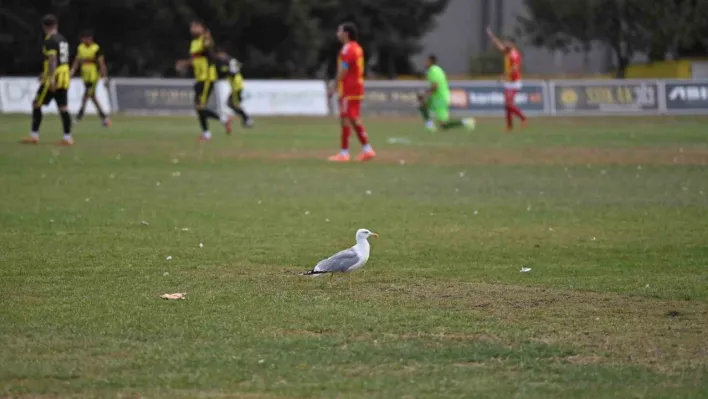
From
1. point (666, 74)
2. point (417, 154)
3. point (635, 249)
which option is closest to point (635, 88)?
point (666, 74)

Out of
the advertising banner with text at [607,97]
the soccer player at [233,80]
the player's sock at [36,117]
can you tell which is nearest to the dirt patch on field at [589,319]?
the player's sock at [36,117]

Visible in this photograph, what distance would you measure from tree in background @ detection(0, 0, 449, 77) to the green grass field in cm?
3458

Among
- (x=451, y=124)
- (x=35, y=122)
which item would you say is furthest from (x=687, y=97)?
(x=35, y=122)

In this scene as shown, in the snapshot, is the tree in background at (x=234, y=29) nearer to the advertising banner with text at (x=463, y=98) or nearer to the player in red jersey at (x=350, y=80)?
the advertising banner with text at (x=463, y=98)

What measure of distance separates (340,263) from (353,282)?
0.75 metres

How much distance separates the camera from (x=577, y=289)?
931cm

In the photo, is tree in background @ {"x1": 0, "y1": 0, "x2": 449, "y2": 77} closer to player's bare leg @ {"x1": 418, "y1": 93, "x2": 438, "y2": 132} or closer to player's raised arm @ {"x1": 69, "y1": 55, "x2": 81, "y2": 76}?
player's bare leg @ {"x1": 418, "y1": 93, "x2": 438, "y2": 132}

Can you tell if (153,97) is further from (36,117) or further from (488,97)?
(36,117)

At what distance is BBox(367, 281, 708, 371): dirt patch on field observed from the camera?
7.20m

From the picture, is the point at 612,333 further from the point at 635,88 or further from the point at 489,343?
the point at 635,88

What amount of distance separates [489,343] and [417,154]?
1631 cm

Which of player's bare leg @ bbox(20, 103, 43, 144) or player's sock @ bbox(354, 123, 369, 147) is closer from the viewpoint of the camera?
player's sock @ bbox(354, 123, 369, 147)

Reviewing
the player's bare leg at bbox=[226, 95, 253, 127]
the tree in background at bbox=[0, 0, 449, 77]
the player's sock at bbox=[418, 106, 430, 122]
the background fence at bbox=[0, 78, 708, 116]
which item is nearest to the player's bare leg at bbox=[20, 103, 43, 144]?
the player's bare leg at bbox=[226, 95, 253, 127]

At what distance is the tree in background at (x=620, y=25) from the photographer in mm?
44000
